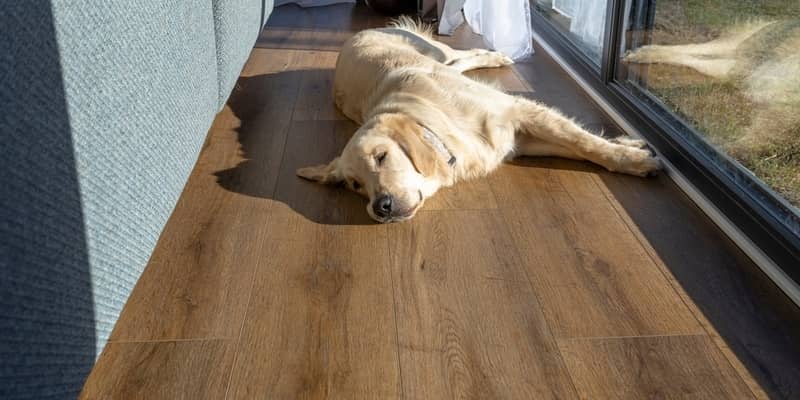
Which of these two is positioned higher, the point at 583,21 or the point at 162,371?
the point at 583,21

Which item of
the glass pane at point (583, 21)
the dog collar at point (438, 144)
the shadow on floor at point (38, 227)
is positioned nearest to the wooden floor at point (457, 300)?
the dog collar at point (438, 144)

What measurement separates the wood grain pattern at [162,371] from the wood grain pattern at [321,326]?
51 mm

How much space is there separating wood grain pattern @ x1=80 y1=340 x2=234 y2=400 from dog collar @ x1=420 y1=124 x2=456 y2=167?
3.52ft

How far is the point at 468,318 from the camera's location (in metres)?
1.72

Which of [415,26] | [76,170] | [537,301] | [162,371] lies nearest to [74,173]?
[76,170]

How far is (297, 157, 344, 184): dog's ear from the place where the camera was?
247cm

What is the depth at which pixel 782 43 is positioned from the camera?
189cm

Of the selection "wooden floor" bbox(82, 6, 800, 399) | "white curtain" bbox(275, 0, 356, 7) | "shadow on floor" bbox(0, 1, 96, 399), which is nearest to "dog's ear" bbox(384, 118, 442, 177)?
"wooden floor" bbox(82, 6, 800, 399)

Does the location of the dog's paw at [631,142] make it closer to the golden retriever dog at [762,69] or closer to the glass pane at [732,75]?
the glass pane at [732,75]

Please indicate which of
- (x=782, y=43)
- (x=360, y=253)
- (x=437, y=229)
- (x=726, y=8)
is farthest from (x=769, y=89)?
(x=360, y=253)

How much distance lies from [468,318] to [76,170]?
1.01m

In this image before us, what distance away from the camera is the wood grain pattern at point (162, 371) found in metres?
1.50

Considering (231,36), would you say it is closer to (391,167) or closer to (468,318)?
(391,167)

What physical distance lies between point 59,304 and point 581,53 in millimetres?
3055
